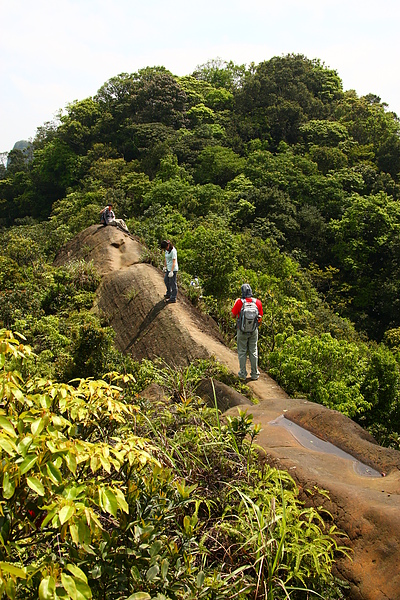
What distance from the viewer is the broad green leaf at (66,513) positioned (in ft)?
6.26

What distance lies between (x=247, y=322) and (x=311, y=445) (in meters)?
2.51

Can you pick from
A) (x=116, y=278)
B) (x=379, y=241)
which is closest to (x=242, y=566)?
(x=116, y=278)

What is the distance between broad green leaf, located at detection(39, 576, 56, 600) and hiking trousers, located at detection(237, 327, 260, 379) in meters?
5.65

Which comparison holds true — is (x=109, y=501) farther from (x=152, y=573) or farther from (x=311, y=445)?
(x=311, y=445)

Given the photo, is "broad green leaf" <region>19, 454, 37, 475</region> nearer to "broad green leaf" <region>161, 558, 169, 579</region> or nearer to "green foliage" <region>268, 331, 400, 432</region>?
"broad green leaf" <region>161, 558, 169, 579</region>

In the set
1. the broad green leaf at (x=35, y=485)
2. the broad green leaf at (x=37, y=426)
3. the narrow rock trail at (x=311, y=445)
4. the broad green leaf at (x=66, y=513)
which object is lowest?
the narrow rock trail at (x=311, y=445)

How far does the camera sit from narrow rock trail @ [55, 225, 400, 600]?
3287 millimetres

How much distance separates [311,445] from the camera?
→ 4930 millimetres

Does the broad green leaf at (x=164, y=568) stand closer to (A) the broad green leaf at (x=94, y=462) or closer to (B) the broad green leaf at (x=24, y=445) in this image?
(A) the broad green leaf at (x=94, y=462)

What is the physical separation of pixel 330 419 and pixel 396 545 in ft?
6.57

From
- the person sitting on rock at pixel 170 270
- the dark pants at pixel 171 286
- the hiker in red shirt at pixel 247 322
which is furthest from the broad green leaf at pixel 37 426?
the dark pants at pixel 171 286

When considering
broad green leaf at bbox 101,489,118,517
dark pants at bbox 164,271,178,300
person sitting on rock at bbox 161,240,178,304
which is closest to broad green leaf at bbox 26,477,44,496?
broad green leaf at bbox 101,489,118,517

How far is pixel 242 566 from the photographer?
287 centimetres

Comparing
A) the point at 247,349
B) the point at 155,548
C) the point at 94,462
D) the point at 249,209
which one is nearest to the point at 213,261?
the point at 247,349
